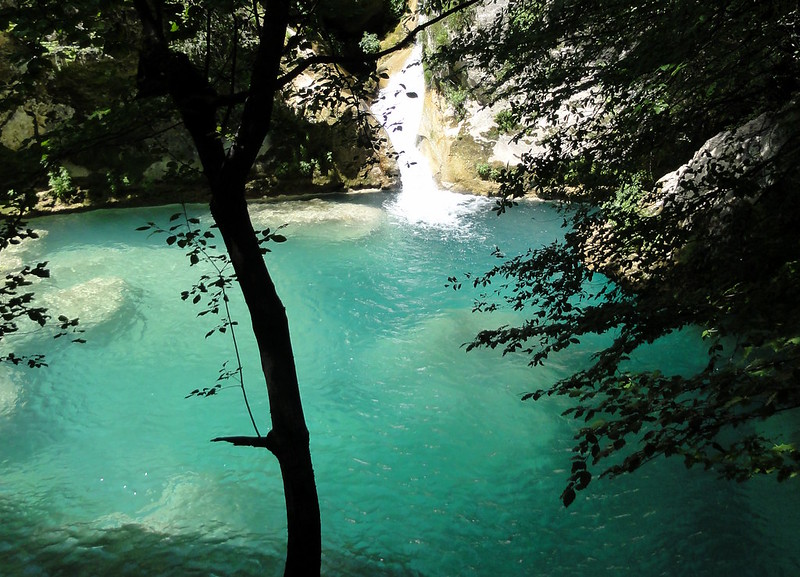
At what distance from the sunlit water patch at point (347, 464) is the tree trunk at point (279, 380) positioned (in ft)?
6.06

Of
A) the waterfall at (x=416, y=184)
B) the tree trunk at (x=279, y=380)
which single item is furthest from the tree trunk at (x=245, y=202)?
the waterfall at (x=416, y=184)

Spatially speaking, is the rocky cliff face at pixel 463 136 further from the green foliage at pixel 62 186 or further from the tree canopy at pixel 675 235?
the tree canopy at pixel 675 235

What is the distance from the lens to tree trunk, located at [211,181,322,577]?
259cm

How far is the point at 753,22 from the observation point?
386cm

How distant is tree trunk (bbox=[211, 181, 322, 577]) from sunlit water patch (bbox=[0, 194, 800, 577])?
185 cm

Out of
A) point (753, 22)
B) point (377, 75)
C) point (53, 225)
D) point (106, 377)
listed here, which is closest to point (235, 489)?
point (106, 377)

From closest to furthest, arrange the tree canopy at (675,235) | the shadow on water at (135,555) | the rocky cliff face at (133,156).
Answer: the tree canopy at (675,235) < the shadow on water at (135,555) < the rocky cliff face at (133,156)

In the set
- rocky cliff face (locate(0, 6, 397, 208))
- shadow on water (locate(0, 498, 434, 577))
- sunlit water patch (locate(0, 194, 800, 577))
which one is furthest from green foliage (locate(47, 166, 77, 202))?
shadow on water (locate(0, 498, 434, 577))

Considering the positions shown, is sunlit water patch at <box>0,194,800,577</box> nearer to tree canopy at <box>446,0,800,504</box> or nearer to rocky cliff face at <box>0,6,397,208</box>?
tree canopy at <box>446,0,800,504</box>

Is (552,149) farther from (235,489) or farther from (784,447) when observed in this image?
(235,489)

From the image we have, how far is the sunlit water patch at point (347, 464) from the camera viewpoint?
15.0 feet

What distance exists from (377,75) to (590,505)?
4432 mm

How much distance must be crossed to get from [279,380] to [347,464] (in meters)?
3.64

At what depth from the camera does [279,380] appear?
8.71 feet
